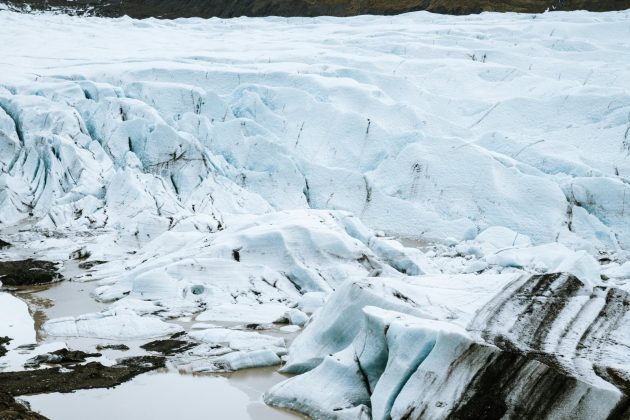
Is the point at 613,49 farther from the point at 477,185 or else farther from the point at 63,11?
the point at 63,11

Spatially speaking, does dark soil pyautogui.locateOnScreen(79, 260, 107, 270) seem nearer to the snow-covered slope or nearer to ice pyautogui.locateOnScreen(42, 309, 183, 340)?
the snow-covered slope

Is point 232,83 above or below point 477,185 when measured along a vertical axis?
above

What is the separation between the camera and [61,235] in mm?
8891

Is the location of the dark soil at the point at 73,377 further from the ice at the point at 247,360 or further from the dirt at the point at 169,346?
the ice at the point at 247,360

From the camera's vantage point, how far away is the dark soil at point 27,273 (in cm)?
725

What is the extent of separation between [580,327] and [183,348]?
3.05 meters

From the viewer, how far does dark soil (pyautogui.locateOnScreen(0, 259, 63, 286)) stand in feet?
23.8

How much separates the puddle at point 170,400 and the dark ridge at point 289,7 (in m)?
18.7

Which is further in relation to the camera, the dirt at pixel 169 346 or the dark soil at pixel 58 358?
the dirt at pixel 169 346

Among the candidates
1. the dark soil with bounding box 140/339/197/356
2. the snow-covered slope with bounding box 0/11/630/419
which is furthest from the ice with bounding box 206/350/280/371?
the dark soil with bounding box 140/339/197/356

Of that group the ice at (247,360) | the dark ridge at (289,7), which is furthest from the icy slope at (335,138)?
the dark ridge at (289,7)

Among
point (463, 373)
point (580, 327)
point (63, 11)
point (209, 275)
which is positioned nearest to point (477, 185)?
point (209, 275)

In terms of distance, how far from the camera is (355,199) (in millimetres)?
10273

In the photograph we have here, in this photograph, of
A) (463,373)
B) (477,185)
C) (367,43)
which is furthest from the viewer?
(367,43)
